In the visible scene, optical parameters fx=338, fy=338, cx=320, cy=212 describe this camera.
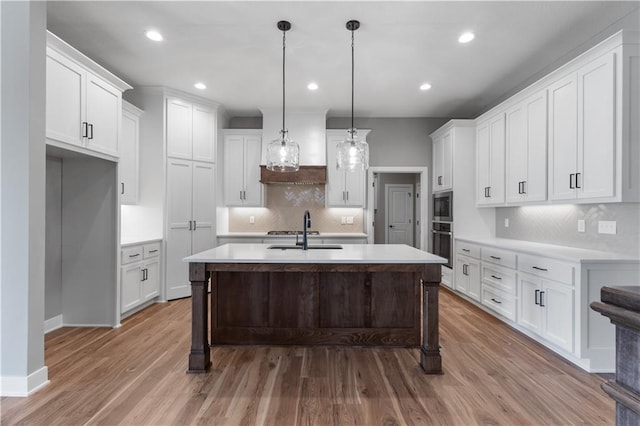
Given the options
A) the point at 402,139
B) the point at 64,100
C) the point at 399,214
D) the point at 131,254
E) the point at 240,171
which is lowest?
the point at 131,254

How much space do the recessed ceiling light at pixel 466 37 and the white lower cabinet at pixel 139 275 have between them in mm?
4165

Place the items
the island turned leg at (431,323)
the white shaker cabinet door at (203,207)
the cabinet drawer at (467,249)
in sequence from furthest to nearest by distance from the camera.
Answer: the white shaker cabinet door at (203,207) → the cabinet drawer at (467,249) → the island turned leg at (431,323)

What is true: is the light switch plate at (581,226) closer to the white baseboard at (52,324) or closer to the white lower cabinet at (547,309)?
the white lower cabinet at (547,309)

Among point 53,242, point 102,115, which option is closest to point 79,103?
point 102,115

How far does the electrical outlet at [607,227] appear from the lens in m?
2.96

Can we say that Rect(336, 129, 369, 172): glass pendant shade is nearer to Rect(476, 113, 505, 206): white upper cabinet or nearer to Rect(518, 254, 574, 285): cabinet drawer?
Rect(518, 254, 574, 285): cabinet drawer

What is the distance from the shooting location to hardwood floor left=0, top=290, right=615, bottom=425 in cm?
202

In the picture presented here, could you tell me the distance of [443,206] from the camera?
528 cm

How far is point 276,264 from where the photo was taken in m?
2.57

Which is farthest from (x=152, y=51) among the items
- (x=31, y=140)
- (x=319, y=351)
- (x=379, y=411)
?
(x=379, y=411)

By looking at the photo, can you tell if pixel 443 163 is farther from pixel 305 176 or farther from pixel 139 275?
pixel 139 275

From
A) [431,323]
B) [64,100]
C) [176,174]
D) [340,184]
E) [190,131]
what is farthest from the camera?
[340,184]

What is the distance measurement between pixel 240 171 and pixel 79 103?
8.70 ft

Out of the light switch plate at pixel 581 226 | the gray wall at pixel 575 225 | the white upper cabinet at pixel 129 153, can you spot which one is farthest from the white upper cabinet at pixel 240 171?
the light switch plate at pixel 581 226
